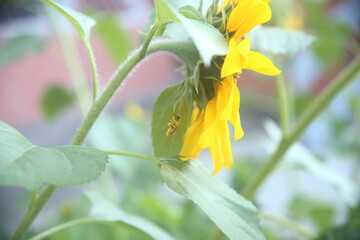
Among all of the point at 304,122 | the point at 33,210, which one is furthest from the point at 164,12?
the point at 304,122

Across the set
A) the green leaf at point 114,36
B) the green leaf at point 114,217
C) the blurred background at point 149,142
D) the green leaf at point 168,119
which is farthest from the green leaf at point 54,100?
the green leaf at point 168,119

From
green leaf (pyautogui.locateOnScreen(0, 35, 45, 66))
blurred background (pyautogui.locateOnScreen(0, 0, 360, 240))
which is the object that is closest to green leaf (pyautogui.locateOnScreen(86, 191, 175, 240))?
blurred background (pyautogui.locateOnScreen(0, 0, 360, 240))

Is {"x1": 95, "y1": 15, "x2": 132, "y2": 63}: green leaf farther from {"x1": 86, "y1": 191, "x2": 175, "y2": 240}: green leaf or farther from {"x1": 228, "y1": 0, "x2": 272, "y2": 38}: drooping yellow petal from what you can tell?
{"x1": 228, "y1": 0, "x2": 272, "y2": 38}: drooping yellow petal

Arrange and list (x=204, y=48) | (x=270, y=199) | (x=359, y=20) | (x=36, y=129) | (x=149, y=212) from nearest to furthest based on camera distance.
A: (x=204, y=48)
(x=149, y=212)
(x=270, y=199)
(x=36, y=129)
(x=359, y=20)

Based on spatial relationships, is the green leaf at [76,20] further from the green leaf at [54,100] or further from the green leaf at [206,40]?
the green leaf at [54,100]

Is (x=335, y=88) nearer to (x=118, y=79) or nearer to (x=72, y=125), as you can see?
(x=118, y=79)

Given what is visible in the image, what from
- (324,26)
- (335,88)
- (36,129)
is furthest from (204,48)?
(36,129)
